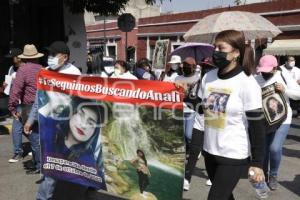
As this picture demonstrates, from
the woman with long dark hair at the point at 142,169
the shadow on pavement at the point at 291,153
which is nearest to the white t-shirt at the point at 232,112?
the woman with long dark hair at the point at 142,169

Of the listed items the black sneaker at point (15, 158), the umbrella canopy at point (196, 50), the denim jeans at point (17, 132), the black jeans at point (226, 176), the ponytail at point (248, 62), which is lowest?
the black sneaker at point (15, 158)

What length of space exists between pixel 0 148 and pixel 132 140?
4.99 metres

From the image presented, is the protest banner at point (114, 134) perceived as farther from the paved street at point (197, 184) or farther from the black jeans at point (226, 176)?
the paved street at point (197, 184)

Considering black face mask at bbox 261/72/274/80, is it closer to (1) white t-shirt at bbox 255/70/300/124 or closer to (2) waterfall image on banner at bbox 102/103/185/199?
(1) white t-shirt at bbox 255/70/300/124

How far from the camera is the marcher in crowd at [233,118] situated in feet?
10.7

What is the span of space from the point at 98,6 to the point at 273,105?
7.86 m

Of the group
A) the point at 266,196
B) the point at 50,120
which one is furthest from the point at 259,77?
the point at 50,120

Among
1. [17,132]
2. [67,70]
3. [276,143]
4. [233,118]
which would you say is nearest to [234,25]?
[276,143]

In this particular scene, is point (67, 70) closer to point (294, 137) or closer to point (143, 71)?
point (143, 71)

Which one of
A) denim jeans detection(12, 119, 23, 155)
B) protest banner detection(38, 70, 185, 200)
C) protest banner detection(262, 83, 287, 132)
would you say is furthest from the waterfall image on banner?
denim jeans detection(12, 119, 23, 155)

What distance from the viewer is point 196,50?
27.7ft

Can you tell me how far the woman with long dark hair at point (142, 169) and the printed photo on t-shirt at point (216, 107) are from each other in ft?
2.43

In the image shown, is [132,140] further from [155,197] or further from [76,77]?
[76,77]

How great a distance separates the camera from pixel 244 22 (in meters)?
7.23
